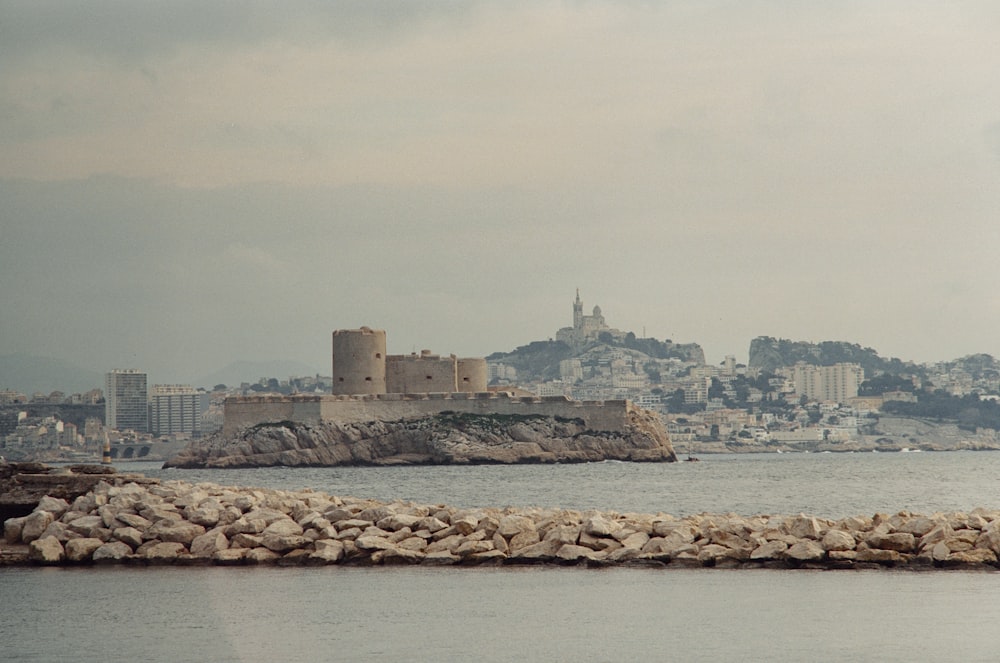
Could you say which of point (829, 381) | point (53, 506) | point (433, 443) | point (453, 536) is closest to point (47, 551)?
point (53, 506)

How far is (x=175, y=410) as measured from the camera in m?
108

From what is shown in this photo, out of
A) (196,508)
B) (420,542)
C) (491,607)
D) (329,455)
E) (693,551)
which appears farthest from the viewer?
(329,455)

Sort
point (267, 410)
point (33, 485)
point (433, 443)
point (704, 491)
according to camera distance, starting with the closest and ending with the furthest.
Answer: point (33, 485) → point (704, 491) → point (433, 443) → point (267, 410)

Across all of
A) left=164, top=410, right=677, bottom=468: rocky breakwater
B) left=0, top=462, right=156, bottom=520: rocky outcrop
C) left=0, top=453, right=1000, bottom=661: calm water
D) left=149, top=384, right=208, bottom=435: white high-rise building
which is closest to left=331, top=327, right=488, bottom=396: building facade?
left=164, top=410, right=677, bottom=468: rocky breakwater

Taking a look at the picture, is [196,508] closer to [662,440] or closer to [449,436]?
[449,436]

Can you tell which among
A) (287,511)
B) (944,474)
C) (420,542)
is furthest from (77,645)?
(944,474)

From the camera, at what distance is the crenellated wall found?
2596 inches

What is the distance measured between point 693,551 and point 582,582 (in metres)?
1.52

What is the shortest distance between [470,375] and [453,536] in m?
56.4

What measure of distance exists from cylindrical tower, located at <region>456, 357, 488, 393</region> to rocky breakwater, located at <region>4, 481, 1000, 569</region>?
53.9m

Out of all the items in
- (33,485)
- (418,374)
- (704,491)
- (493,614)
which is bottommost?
(704,491)

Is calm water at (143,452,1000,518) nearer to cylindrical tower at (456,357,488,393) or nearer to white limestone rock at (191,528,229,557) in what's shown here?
white limestone rock at (191,528,229,557)

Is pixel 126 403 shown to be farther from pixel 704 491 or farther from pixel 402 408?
pixel 704 491

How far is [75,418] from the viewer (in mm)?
72438
